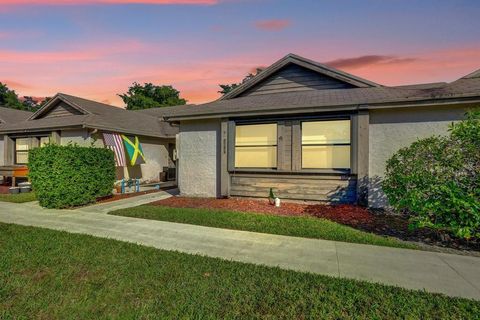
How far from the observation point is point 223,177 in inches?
381

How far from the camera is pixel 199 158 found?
10.4 metres

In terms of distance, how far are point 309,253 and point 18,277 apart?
4.68 m

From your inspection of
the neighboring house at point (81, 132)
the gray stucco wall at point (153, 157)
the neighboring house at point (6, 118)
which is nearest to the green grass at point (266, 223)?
the neighboring house at point (81, 132)

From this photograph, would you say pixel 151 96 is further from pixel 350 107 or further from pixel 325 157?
pixel 350 107

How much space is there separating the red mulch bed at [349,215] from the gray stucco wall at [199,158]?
0.61 meters

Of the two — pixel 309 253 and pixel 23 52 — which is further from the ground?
pixel 23 52

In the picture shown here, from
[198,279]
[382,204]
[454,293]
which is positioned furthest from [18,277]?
[382,204]

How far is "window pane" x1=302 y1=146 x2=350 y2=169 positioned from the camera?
27.8 feet

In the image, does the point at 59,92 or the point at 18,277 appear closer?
the point at 18,277

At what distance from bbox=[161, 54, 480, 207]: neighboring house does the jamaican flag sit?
4157 millimetres

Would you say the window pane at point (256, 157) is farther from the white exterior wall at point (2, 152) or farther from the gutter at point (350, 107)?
the white exterior wall at point (2, 152)

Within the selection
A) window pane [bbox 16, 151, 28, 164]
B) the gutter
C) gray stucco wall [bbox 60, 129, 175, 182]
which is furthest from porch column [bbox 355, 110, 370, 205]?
window pane [bbox 16, 151, 28, 164]

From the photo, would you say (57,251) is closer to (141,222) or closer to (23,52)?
(141,222)

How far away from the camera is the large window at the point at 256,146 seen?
368 inches
